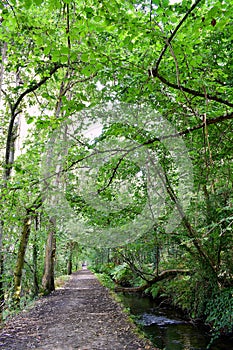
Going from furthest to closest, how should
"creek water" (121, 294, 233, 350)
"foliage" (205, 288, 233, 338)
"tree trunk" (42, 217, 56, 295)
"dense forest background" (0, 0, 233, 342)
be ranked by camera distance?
1. "tree trunk" (42, 217, 56, 295)
2. "creek water" (121, 294, 233, 350)
3. "foliage" (205, 288, 233, 338)
4. "dense forest background" (0, 0, 233, 342)

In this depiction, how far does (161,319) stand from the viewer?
367 inches

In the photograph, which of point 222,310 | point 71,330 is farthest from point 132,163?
point 222,310

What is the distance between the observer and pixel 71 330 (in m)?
5.86

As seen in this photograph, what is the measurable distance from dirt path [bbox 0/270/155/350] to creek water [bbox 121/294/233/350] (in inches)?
35.0

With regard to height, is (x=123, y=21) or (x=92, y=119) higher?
(x=92, y=119)

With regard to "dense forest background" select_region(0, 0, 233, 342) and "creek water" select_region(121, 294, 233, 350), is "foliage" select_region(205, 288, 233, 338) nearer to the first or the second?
"dense forest background" select_region(0, 0, 233, 342)

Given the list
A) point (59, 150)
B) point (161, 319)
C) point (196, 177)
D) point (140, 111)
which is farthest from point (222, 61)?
point (161, 319)

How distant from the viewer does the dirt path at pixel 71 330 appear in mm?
4824

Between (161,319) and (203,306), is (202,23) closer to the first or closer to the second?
(203,306)

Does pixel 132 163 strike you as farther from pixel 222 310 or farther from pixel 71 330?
pixel 222 310

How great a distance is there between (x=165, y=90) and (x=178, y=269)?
694cm

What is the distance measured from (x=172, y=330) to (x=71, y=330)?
3.51 meters

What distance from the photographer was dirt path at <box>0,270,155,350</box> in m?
4.82

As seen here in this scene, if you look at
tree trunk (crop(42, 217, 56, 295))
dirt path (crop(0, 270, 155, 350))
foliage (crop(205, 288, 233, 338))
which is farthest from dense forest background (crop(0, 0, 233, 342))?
tree trunk (crop(42, 217, 56, 295))
